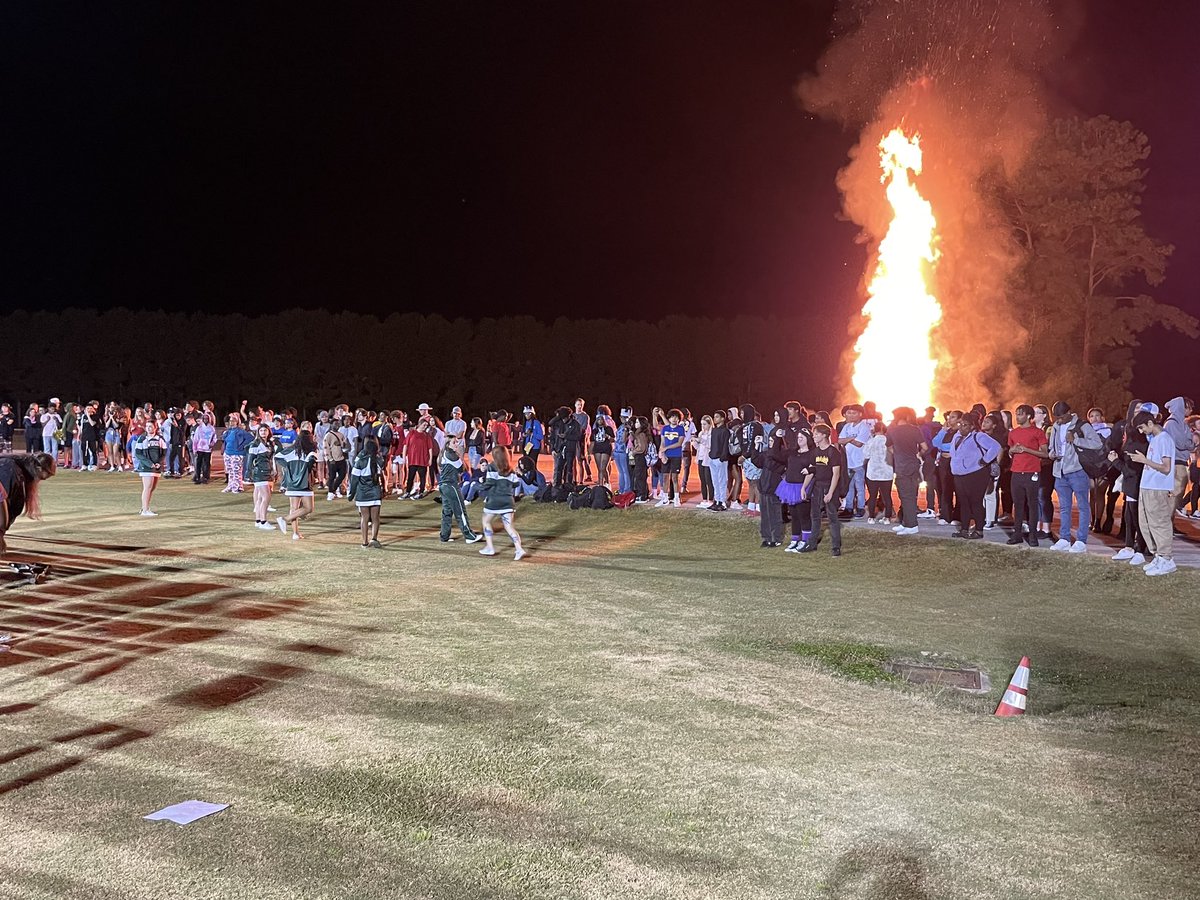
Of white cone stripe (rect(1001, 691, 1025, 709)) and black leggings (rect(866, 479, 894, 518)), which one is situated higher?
black leggings (rect(866, 479, 894, 518))

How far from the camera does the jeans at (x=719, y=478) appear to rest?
1850cm

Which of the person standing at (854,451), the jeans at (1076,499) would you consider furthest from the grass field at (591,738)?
the person standing at (854,451)

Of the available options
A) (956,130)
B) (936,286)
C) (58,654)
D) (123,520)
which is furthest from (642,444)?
(956,130)

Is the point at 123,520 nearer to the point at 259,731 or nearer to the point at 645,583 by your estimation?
the point at 645,583

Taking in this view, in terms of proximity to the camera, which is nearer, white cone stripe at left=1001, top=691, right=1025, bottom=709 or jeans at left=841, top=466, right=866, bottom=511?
white cone stripe at left=1001, top=691, right=1025, bottom=709

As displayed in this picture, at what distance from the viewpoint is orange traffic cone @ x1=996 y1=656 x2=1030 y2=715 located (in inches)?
272

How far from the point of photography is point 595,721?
6.66 metres

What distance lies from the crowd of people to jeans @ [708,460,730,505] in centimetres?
3

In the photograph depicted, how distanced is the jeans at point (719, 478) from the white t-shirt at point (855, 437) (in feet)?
7.90

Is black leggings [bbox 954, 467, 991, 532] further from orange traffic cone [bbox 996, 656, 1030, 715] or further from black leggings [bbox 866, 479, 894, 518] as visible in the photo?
orange traffic cone [bbox 996, 656, 1030, 715]

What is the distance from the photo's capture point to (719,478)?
60.7 feet

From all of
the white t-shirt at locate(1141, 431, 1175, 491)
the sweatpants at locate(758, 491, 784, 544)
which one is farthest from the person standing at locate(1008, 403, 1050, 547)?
the sweatpants at locate(758, 491, 784, 544)

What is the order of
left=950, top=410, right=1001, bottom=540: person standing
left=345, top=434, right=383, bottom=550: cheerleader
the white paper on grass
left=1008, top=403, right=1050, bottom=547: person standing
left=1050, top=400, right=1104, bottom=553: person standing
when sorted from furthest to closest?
left=345, top=434, right=383, bottom=550: cheerleader
left=950, top=410, right=1001, bottom=540: person standing
left=1008, top=403, right=1050, bottom=547: person standing
left=1050, top=400, right=1104, bottom=553: person standing
the white paper on grass

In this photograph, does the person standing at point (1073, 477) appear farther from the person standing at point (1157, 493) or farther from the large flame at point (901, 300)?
the large flame at point (901, 300)
